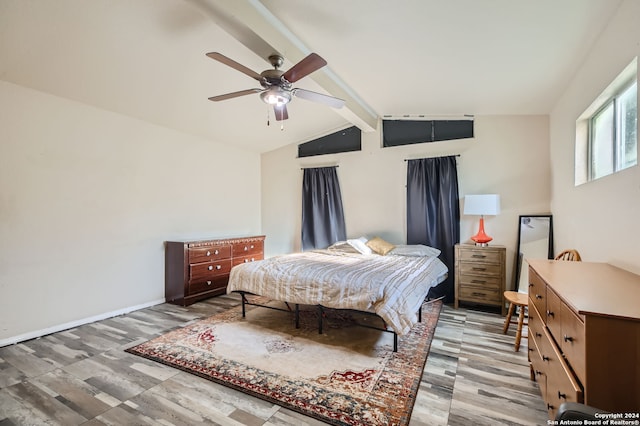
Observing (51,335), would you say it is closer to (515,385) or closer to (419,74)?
(515,385)

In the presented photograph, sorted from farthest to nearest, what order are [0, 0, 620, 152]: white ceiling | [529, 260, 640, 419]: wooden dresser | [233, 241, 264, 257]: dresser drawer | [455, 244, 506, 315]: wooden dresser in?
[233, 241, 264, 257]: dresser drawer → [455, 244, 506, 315]: wooden dresser → [0, 0, 620, 152]: white ceiling → [529, 260, 640, 419]: wooden dresser

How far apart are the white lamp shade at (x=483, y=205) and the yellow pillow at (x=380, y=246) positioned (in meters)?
1.18

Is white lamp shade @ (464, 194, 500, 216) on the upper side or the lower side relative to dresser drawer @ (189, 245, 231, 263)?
upper

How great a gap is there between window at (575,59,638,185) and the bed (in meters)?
1.78

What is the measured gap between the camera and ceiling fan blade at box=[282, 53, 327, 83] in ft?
6.97

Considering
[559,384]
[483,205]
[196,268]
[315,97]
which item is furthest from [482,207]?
[196,268]

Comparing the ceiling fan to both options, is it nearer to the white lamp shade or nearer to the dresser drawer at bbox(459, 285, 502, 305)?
the white lamp shade

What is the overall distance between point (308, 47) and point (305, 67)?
0.79 metres

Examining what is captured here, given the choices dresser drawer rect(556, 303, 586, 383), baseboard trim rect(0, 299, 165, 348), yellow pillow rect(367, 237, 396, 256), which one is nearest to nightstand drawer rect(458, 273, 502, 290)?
yellow pillow rect(367, 237, 396, 256)


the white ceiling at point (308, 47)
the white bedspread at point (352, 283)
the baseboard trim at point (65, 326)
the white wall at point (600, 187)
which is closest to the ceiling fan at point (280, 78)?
the white ceiling at point (308, 47)

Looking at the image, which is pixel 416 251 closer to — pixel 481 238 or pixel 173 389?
pixel 481 238

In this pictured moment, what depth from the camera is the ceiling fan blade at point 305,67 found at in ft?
6.97

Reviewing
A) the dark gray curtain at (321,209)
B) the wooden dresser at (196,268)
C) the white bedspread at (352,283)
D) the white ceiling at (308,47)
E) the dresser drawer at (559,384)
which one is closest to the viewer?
the dresser drawer at (559,384)

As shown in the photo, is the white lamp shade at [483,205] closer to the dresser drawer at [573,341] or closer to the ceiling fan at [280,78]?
the ceiling fan at [280,78]
